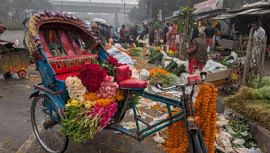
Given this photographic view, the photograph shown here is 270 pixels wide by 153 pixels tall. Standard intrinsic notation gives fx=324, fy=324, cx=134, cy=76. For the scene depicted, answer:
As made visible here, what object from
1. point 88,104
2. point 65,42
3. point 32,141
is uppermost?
point 65,42

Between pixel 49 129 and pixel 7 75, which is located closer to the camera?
pixel 49 129

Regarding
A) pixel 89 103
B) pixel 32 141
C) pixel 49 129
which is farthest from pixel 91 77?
pixel 32 141

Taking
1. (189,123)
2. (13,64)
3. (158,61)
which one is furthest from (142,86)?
(158,61)

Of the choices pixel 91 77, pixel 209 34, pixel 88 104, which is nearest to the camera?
pixel 88 104

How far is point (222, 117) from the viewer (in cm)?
643

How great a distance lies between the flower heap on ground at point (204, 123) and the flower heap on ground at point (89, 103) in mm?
896

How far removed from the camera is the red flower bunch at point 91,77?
14.2ft

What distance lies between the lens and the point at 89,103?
13.5 feet

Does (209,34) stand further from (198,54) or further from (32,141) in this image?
(32,141)

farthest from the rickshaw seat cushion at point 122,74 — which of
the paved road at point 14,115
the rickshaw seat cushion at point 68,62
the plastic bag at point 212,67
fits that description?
the plastic bag at point 212,67

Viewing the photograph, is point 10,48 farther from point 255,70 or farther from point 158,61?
point 255,70

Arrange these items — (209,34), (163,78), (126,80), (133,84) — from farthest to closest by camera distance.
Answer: (209,34)
(163,78)
(126,80)
(133,84)

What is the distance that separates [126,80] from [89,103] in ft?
2.13

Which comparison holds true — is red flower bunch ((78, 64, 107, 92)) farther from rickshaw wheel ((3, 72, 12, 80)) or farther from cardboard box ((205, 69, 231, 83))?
rickshaw wheel ((3, 72, 12, 80))
